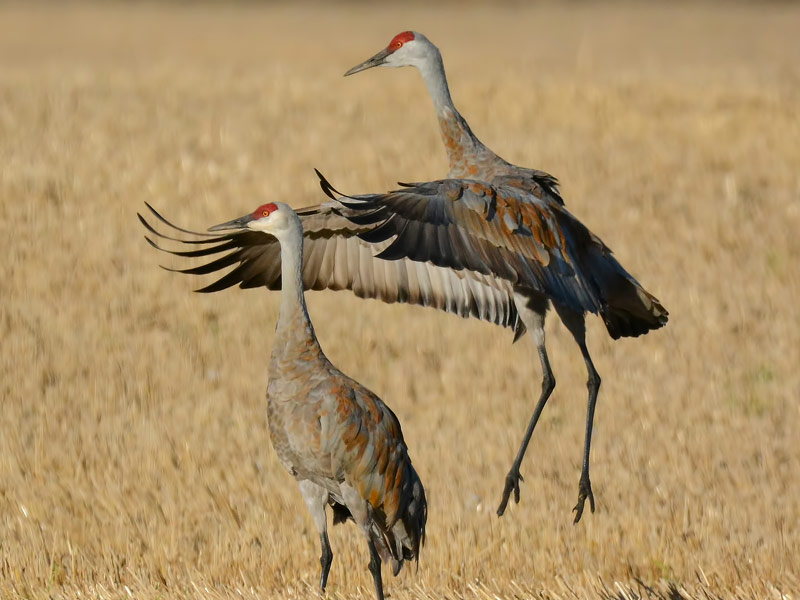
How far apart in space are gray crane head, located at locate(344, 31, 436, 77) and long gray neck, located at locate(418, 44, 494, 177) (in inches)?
0.8

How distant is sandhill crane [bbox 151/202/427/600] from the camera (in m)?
6.03

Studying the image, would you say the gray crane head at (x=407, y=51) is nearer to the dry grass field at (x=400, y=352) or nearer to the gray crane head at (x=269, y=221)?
the gray crane head at (x=269, y=221)

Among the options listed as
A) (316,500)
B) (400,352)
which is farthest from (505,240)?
(400,352)

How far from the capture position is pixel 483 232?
238 inches

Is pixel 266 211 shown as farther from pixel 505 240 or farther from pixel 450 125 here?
pixel 450 125

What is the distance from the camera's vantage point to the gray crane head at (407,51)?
692 centimetres

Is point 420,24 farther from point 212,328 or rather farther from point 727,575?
point 727,575

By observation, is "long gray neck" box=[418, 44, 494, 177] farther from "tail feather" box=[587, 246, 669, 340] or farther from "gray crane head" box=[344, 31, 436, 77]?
"tail feather" box=[587, 246, 669, 340]

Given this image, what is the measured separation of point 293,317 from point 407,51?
1.71 metres

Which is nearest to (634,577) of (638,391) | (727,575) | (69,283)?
(727,575)

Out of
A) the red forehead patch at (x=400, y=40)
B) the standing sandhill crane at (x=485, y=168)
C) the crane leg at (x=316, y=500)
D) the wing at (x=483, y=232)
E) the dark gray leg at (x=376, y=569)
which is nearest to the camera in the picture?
the wing at (x=483, y=232)

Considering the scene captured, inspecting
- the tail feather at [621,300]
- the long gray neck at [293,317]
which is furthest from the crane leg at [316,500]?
the tail feather at [621,300]

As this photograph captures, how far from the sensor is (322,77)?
17.5 m

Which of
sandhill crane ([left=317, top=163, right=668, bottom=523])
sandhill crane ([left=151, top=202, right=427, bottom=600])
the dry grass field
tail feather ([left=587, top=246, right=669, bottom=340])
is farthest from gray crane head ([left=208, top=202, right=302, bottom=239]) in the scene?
the dry grass field
